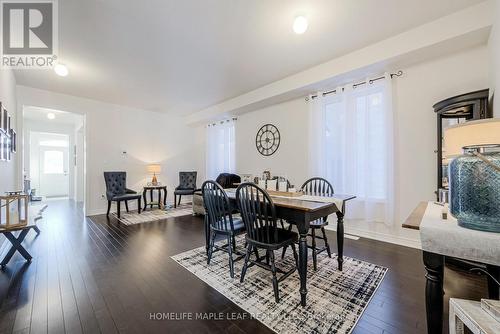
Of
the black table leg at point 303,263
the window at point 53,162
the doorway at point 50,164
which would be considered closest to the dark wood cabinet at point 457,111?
the black table leg at point 303,263

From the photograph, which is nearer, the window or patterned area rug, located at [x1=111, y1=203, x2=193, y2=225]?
patterned area rug, located at [x1=111, y1=203, x2=193, y2=225]

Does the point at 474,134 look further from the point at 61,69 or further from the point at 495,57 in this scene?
the point at 61,69

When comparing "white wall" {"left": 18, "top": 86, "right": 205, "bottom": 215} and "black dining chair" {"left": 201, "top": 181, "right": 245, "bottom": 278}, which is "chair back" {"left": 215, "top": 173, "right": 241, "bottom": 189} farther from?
"black dining chair" {"left": 201, "top": 181, "right": 245, "bottom": 278}

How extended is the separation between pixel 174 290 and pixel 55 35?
128 inches

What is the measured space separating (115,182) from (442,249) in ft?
19.3

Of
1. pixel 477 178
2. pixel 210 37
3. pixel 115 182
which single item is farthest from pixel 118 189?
pixel 477 178

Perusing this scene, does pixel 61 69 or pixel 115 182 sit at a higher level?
pixel 61 69

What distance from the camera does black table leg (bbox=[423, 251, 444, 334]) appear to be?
1.04 meters

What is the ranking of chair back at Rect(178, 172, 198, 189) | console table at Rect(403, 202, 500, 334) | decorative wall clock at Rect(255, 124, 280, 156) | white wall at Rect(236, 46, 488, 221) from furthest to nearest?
chair back at Rect(178, 172, 198, 189)
decorative wall clock at Rect(255, 124, 280, 156)
white wall at Rect(236, 46, 488, 221)
console table at Rect(403, 202, 500, 334)

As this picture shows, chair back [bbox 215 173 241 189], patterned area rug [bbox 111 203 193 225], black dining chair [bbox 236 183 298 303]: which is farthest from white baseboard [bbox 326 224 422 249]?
patterned area rug [bbox 111 203 193 225]

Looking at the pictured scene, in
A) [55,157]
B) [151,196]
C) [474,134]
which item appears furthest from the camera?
[55,157]

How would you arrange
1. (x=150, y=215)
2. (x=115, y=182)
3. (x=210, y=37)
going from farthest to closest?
(x=115, y=182), (x=150, y=215), (x=210, y=37)

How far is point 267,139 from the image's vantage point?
475 centimetres

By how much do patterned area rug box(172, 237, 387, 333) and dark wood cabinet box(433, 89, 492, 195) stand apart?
1.41m
